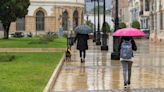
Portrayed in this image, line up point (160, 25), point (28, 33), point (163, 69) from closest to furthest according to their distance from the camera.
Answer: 1. point (163, 69)
2. point (160, 25)
3. point (28, 33)

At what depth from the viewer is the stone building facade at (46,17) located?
329 ft

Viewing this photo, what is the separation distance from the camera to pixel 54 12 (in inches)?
3991

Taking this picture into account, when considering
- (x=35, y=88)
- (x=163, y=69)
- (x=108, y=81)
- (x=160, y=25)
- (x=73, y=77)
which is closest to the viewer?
(x=35, y=88)

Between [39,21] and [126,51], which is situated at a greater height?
[39,21]

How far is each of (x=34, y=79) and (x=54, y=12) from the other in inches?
3351

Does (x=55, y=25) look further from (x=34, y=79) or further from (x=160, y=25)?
(x=34, y=79)

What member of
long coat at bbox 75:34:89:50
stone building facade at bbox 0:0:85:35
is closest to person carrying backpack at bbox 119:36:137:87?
long coat at bbox 75:34:89:50

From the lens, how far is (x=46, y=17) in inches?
3994

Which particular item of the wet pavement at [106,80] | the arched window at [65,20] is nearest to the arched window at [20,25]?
the arched window at [65,20]

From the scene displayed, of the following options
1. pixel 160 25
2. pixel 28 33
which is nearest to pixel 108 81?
pixel 160 25

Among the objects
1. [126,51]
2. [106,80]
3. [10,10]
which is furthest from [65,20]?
[126,51]

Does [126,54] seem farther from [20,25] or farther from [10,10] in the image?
[20,25]

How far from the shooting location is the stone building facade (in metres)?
100

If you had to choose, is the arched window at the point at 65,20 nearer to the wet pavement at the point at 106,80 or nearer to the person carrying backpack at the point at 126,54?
the wet pavement at the point at 106,80
